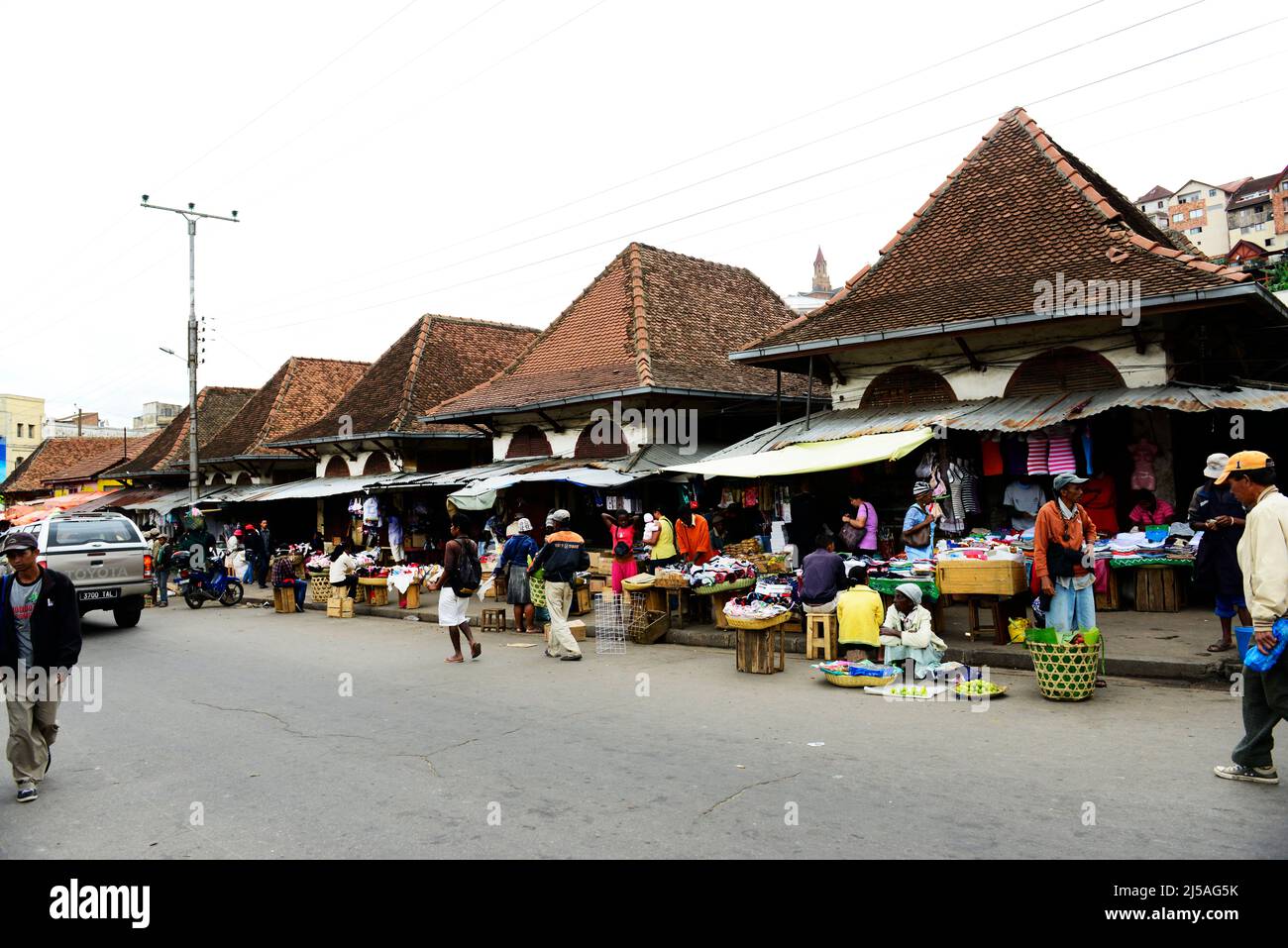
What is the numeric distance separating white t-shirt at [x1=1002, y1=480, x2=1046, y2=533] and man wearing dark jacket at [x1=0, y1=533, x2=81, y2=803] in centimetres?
1175

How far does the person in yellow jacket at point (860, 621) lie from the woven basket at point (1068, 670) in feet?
6.28

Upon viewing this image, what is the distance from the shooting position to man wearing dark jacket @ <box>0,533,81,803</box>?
5.97 metres

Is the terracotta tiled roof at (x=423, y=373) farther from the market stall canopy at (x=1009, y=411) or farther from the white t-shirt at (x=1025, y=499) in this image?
the white t-shirt at (x=1025, y=499)

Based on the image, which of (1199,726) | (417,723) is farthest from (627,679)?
(1199,726)

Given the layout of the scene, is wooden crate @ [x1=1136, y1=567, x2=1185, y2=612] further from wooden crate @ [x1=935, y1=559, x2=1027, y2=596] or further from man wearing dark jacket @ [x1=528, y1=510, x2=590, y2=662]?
man wearing dark jacket @ [x1=528, y1=510, x2=590, y2=662]

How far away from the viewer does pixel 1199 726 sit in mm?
6766

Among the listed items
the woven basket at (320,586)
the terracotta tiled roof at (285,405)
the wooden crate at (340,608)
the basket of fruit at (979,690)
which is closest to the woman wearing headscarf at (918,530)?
the basket of fruit at (979,690)

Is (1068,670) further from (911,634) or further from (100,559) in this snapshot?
(100,559)

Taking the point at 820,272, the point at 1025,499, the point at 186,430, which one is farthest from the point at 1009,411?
the point at 820,272

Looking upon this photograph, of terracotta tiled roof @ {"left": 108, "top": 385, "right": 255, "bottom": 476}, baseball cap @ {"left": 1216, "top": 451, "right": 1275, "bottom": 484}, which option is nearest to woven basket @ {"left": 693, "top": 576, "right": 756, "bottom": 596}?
baseball cap @ {"left": 1216, "top": 451, "right": 1275, "bottom": 484}

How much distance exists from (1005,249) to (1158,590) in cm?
589

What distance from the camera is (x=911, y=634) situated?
29.0 ft

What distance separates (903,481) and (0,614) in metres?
12.6

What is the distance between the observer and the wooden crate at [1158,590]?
37.4ft
